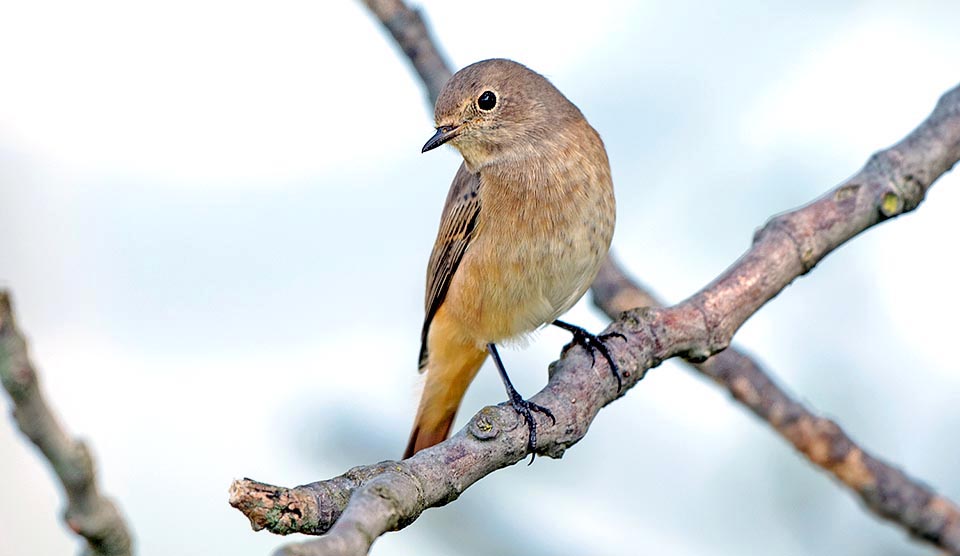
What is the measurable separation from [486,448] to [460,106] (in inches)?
94.5

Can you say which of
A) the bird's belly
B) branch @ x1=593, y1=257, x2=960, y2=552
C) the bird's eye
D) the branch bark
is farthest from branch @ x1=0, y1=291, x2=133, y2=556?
the bird's eye

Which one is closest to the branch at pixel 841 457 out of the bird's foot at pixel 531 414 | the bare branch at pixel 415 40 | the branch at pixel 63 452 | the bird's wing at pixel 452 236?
the bird's wing at pixel 452 236

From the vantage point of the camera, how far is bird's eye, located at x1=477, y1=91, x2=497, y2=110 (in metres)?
5.03

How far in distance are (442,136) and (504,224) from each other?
557mm

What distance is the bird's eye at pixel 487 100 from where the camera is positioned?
5027 millimetres

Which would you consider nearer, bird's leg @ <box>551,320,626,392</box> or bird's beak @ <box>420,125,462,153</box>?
bird's leg @ <box>551,320,626,392</box>

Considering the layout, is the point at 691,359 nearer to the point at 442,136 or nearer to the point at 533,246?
the point at 533,246

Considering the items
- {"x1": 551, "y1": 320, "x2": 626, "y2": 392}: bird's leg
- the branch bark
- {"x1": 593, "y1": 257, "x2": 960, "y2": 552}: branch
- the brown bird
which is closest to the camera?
the branch bark

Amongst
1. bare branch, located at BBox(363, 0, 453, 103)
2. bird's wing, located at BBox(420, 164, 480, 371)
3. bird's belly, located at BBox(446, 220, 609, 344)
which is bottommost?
bird's belly, located at BBox(446, 220, 609, 344)

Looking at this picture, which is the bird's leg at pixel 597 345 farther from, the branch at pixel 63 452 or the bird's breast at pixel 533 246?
the branch at pixel 63 452

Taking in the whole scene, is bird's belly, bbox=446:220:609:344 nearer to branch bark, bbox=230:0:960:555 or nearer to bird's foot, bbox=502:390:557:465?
branch bark, bbox=230:0:960:555

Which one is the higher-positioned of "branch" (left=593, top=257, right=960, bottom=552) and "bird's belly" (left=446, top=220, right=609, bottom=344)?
"bird's belly" (left=446, top=220, right=609, bottom=344)

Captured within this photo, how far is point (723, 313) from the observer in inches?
156

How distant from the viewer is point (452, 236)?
5.02 meters
